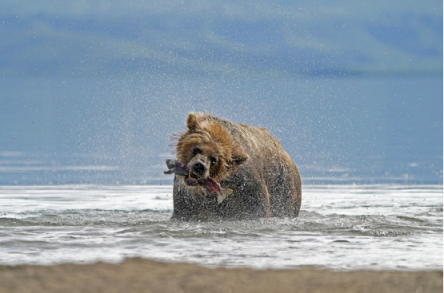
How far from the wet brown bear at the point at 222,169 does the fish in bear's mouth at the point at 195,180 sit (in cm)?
6

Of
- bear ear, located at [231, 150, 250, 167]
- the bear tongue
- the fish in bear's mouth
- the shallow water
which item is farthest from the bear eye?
the shallow water

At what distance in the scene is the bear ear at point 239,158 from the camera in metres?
7.68

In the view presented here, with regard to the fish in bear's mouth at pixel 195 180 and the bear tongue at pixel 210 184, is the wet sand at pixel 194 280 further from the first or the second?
the bear tongue at pixel 210 184

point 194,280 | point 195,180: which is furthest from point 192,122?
point 194,280

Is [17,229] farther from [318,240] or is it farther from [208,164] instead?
[318,240]

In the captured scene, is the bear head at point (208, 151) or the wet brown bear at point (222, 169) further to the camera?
the wet brown bear at point (222, 169)

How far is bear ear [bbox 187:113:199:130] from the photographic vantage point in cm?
763

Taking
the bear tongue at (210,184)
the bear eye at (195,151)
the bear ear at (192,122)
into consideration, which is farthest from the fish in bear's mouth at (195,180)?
the bear ear at (192,122)

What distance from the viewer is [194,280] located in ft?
12.3

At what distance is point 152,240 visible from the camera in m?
6.02

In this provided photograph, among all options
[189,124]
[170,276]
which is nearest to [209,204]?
[189,124]

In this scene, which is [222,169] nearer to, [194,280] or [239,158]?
[239,158]

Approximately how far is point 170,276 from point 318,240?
271cm

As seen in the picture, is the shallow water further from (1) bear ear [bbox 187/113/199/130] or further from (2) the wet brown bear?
(1) bear ear [bbox 187/113/199/130]
